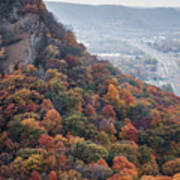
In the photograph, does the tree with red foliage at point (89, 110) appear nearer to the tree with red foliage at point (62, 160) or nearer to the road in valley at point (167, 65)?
the tree with red foliage at point (62, 160)

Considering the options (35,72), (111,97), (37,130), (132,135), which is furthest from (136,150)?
(35,72)

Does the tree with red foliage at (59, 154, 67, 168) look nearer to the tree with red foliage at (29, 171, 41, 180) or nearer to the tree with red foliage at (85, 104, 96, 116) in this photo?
the tree with red foliage at (29, 171, 41, 180)

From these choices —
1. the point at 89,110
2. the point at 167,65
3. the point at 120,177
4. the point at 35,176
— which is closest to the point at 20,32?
the point at 89,110

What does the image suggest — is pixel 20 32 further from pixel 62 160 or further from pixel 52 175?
pixel 52 175

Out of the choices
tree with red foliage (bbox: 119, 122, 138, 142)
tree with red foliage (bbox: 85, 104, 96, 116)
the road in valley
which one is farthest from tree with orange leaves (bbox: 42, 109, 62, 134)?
the road in valley

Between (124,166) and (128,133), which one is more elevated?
(124,166)

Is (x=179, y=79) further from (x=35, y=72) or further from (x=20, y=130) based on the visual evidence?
(x=20, y=130)

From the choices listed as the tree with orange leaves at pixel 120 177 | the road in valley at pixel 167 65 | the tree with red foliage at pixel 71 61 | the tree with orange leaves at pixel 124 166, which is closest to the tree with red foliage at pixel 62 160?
the tree with orange leaves at pixel 120 177
